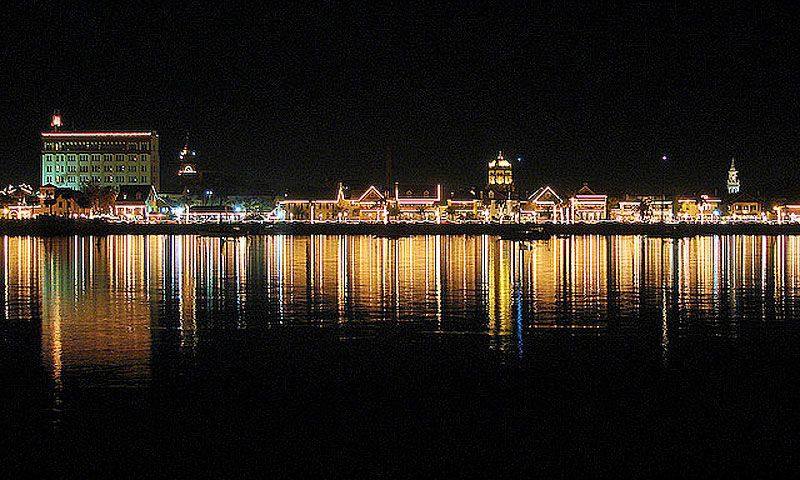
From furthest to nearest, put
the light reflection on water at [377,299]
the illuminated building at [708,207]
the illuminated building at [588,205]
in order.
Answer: the illuminated building at [708,207] < the illuminated building at [588,205] < the light reflection on water at [377,299]

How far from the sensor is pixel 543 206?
130125 mm

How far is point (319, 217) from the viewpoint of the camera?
407 ft

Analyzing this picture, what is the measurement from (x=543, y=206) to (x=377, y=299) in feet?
352

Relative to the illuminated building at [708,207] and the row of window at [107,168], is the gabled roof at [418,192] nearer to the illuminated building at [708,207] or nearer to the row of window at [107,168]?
the illuminated building at [708,207]

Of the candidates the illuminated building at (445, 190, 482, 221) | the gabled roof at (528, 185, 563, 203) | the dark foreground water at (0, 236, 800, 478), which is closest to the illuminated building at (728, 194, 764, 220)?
the gabled roof at (528, 185, 563, 203)

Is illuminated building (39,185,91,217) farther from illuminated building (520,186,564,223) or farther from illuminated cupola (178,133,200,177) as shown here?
illuminated building (520,186,564,223)

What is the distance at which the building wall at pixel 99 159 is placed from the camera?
14850 centimetres

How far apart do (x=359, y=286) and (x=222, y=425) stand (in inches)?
681

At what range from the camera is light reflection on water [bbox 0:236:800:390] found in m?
18.4

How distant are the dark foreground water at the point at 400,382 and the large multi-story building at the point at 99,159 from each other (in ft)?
412

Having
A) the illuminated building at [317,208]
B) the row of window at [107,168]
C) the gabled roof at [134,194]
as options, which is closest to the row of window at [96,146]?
the row of window at [107,168]

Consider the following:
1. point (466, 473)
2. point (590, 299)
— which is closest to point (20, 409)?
point (466, 473)

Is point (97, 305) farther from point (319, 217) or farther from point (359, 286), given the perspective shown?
point (319, 217)

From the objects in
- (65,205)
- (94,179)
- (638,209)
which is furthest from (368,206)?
(94,179)
